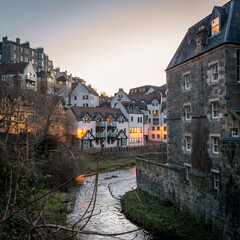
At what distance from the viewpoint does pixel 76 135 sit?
49344 mm

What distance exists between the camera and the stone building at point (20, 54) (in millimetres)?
77188

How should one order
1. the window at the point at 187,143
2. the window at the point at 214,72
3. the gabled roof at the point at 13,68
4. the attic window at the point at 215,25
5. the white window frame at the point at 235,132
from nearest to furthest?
the white window frame at the point at 235,132 < the window at the point at 214,72 < the attic window at the point at 215,25 < the window at the point at 187,143 < the gabled roof at the point at 13,68

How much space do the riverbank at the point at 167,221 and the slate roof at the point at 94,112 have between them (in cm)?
3239

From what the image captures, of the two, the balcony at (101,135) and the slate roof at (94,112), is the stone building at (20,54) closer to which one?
the slate roof at (94,112)

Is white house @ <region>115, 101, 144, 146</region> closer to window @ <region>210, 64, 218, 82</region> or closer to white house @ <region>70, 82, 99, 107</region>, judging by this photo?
white house @ <region>70, 82, 99, 107</region>

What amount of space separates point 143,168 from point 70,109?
3152cm

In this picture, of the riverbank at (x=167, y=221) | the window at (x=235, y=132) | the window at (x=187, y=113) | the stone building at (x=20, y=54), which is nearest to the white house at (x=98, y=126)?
the riverbank at (x=167, y=221)

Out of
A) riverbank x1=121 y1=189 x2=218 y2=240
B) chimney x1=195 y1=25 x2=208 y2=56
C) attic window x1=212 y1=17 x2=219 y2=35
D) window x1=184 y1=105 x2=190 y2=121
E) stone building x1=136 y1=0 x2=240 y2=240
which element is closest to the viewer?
stone building x1=136 y1=0 x2=240 y2=240

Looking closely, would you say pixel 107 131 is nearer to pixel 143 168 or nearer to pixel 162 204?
pixel 143 168

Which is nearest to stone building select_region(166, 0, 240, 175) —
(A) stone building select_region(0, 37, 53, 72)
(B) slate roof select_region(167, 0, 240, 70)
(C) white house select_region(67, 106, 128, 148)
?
(B) slate roof select_region(167, 0, 240, 70)

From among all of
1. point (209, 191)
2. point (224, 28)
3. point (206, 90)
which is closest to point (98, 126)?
point (206, 90)

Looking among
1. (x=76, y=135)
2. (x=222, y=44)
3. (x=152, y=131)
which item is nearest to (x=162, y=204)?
(x=222, y=44)

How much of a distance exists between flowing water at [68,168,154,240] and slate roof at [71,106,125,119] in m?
18.8

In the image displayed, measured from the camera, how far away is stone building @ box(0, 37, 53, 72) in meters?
77.2
